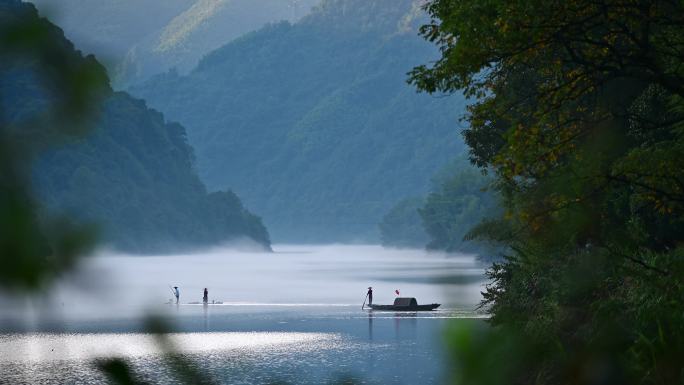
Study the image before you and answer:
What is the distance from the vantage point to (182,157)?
193000 millimetres

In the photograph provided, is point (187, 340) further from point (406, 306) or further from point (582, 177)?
point (582, 177)

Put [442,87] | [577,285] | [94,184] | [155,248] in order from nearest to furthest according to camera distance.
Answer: [442,87], [577,285], [94,184], [155,248]

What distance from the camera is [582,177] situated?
1058 centimetres

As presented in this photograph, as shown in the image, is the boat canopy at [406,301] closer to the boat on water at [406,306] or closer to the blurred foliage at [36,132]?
the boat on water at [406,306]

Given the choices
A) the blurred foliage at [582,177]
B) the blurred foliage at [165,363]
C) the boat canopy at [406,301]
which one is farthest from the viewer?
the boat canopy at [406,301]

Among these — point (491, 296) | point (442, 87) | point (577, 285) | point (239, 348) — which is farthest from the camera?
point (239, 348)

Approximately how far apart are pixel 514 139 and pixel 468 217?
13461cm

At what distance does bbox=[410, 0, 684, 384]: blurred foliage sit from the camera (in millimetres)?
3082

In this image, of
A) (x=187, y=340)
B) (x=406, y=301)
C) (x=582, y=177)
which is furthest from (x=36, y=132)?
(x=406, y=301)

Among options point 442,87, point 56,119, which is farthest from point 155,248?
point 56,119

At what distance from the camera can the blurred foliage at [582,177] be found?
10.1 ft

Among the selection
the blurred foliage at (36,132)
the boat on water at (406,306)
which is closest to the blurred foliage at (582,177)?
the blurred foliage at (36,132)

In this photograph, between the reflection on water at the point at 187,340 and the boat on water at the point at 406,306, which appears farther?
the boat on water at the point at 406,306

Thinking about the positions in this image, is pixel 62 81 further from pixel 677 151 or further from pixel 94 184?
pixel 94 184
